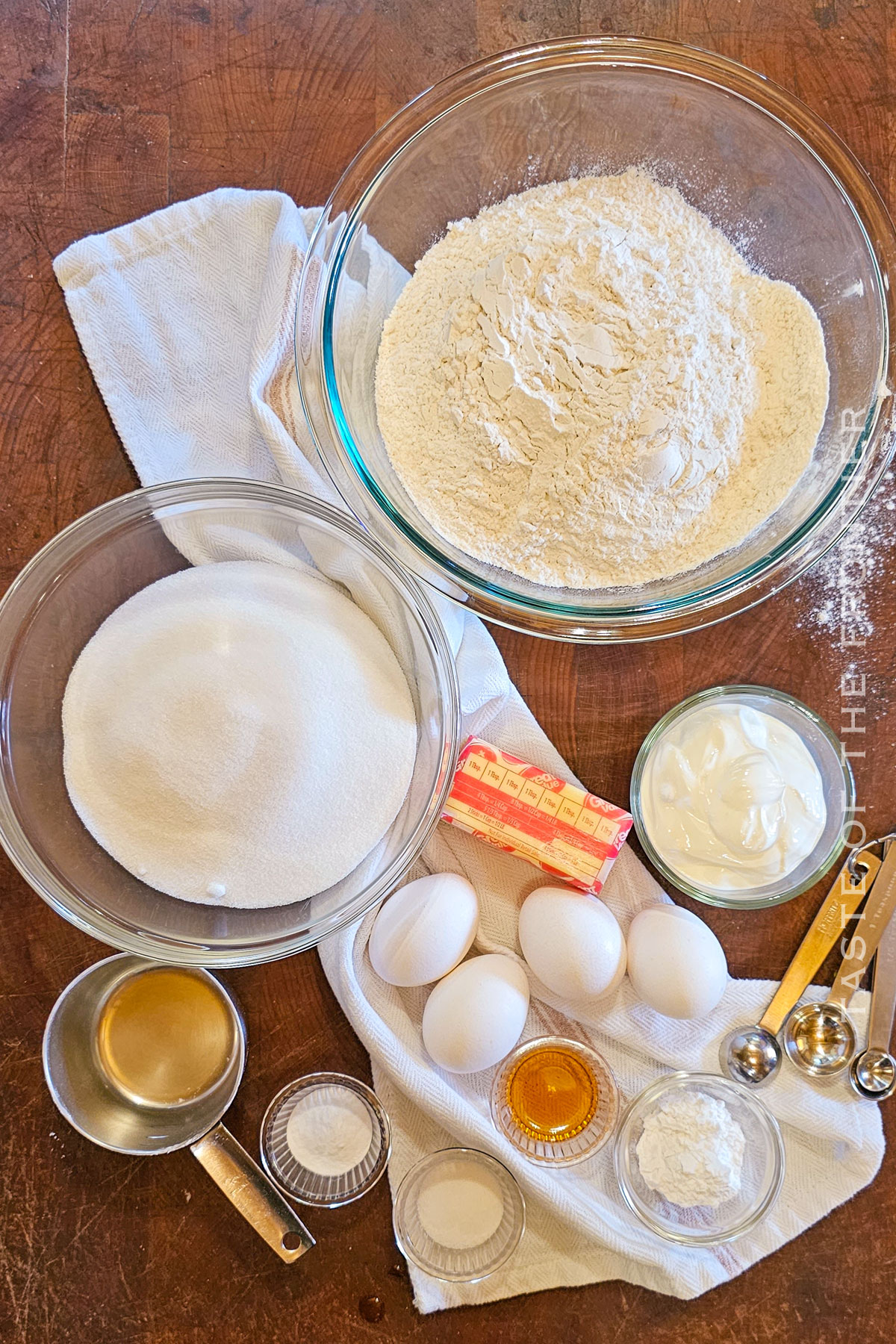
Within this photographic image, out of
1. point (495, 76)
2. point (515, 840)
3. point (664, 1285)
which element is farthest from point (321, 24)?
point (664, 1285)

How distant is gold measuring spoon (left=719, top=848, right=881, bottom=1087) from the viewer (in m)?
1.23

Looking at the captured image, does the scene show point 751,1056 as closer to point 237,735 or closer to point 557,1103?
point 557,1103

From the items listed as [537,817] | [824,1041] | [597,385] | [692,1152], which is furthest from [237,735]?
[824,1041]

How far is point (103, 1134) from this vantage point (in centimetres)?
117

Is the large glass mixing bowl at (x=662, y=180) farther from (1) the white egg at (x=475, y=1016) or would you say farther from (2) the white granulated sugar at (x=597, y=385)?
(1) the white egg at (x=475, y=1016)

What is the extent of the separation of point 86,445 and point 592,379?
0.69m

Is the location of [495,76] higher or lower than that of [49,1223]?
higher

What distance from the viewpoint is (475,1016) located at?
45.1 inches

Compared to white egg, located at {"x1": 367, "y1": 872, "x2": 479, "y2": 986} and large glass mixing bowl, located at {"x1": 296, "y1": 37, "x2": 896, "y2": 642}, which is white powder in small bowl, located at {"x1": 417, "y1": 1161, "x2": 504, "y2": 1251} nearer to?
white egg, located at {"x1": 367, "y1": 872, "x2": 479, "y2": 986}

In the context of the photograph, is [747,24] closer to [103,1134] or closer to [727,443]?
[727,443]

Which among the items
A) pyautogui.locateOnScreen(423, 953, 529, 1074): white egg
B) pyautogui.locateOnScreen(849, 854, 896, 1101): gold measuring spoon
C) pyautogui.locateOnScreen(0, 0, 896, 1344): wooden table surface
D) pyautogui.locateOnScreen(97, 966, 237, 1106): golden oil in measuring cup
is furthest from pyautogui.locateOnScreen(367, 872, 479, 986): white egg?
pyautogui.locateOnScreen(849, 854, 896, 1101): gold measuring spoon

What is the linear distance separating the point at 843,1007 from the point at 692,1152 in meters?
0.29

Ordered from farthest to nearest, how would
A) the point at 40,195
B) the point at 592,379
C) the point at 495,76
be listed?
the point at 40,195
the point at 495,76
the point at 592,379

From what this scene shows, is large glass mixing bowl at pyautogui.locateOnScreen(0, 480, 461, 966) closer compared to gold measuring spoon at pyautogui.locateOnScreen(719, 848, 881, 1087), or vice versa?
large glass mixing bowl at pyautogui.locateOnScreen(0, 480, 461, 966)
